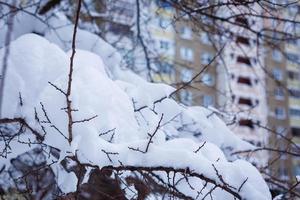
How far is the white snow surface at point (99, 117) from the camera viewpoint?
2.14 meters

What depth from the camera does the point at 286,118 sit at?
37125mm

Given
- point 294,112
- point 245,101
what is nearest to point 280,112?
point 294,112

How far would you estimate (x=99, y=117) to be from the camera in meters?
2.47

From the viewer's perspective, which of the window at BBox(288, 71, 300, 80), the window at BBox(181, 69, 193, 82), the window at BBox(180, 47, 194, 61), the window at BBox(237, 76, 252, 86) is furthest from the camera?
the window at BBox(288, 71, 300, 80)

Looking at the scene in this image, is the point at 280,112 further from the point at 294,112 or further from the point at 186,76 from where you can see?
the point at 186,76

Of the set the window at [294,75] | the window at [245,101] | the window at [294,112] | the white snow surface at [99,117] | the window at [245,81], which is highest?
the white snow surface at [99,117]

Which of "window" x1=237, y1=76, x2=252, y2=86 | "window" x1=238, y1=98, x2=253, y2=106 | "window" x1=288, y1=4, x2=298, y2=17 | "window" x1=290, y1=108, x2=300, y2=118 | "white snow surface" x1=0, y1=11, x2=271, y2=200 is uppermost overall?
"window" x1=288, y1=4, x2=298, y2=17

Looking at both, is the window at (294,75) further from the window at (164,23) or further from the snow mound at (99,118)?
the snow mound at (99,118)

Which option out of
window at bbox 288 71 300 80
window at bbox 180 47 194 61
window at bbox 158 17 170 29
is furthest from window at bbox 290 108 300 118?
window at bbox 158 17 170 29

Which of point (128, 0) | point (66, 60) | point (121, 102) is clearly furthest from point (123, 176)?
point (128, 0)

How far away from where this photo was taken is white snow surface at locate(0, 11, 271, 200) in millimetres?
2141

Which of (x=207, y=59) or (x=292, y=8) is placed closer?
(x=292, y=8)

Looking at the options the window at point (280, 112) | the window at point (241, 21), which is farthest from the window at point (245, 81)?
the window at point (241, 21)

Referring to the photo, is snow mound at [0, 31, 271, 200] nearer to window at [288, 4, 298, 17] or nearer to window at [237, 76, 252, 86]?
window at [288, 4, 298, 17]
